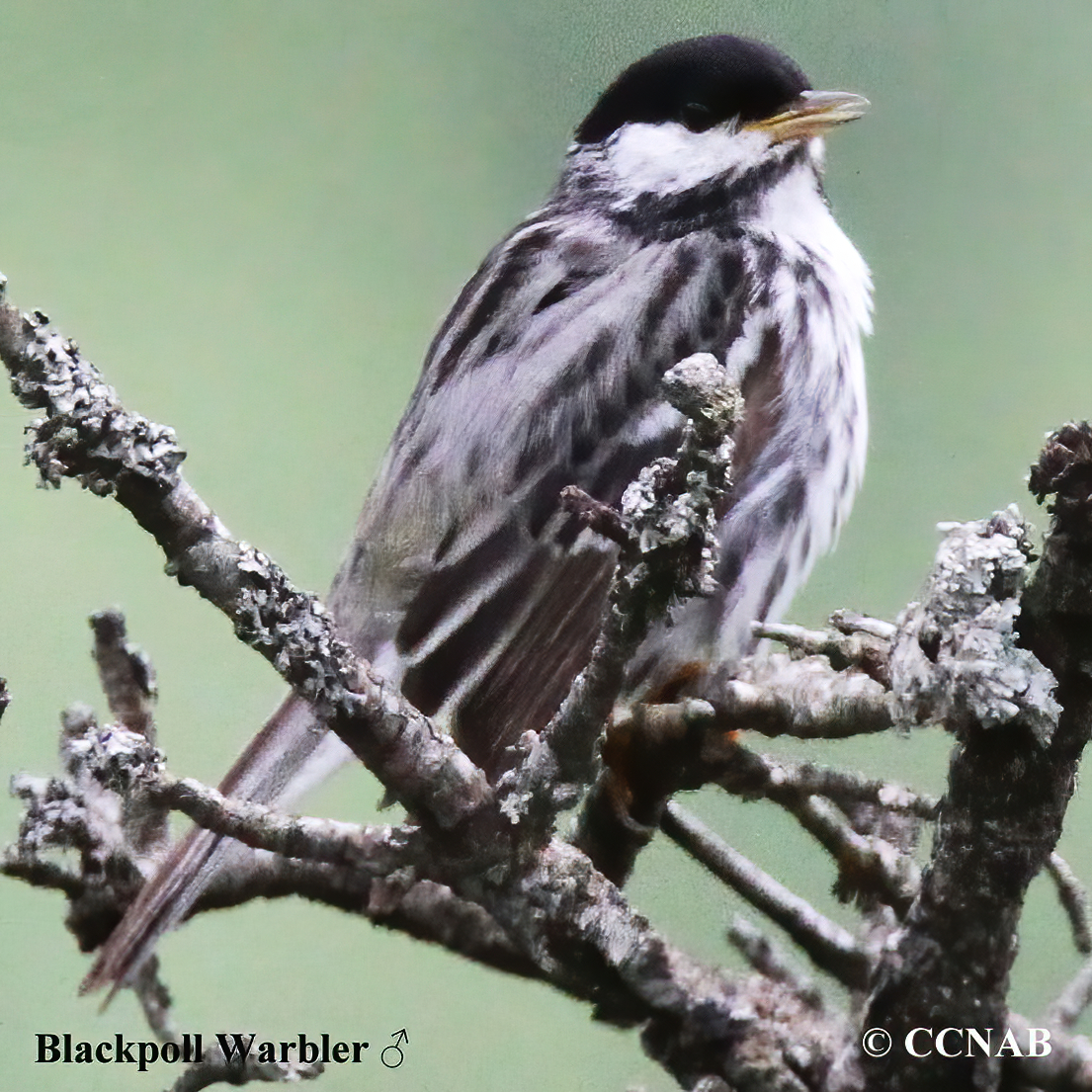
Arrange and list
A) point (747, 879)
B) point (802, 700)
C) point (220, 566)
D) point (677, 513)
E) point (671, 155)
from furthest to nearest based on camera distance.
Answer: point (671, 155), point (747, 879), point (802, 700), point (220, 566), point (677, 513)

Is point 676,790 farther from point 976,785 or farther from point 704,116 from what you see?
point 704,116

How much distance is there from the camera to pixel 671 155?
1276mm

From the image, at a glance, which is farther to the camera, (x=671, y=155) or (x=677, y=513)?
(x=671, y=155)

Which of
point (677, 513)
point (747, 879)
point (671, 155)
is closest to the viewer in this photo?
point (677, 513)

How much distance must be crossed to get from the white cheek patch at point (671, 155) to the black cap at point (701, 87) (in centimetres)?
1

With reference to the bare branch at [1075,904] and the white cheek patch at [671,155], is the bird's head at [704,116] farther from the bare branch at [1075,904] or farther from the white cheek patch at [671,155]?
the bare branch at [1075,904]

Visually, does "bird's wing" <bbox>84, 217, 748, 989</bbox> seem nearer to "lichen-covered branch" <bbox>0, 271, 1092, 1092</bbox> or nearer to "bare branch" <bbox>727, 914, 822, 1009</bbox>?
"lichen-covered branch" <bbox>0, 271, 1092, 1092</bbox>

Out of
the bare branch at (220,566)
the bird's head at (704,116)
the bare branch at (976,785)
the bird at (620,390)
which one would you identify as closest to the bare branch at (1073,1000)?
the bare branch at (976,785)

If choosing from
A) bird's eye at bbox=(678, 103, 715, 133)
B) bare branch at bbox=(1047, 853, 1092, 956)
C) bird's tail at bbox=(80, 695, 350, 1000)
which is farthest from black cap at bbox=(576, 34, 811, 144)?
bare branch at bbox=(1047, 853, 1092, 956)

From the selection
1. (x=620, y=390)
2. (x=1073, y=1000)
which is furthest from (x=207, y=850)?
(x=1073, y=1000)
